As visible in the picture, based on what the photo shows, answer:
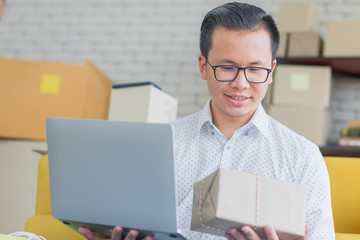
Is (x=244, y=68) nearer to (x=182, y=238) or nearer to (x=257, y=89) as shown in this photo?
(x=257, y=89)

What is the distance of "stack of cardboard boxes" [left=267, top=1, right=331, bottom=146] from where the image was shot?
9.98 ft

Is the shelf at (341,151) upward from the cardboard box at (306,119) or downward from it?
downward

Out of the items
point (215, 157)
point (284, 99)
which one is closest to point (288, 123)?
point (284, 99)

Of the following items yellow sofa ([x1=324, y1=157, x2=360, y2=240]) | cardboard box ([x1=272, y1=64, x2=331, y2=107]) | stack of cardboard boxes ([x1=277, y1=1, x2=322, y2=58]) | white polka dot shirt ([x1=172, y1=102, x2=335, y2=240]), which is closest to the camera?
white polka dot shirt ([x1=172, y1=102, x2=335, y2=240])

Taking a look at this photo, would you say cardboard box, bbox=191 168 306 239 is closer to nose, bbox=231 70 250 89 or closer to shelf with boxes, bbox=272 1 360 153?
nose, bbox=231 70 250 89

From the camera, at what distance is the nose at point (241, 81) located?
139cm

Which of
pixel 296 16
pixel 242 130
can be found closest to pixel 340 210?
pixel 242 130

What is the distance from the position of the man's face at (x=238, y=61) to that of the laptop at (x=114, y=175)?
39 cm

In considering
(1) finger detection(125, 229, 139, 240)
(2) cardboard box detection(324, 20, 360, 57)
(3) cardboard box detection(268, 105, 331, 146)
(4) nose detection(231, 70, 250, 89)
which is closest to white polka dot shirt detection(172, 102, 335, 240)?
(4) nose detection(231, 70, 250, 89)

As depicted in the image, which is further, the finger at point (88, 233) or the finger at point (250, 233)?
the finger at point (88, 233)

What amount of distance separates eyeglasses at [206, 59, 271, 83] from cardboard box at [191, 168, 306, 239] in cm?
37

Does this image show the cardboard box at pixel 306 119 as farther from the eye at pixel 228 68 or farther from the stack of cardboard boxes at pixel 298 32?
the eye at pixel 228 68

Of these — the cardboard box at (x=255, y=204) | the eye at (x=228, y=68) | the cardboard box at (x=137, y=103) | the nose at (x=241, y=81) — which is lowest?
the cardboard box at (x=255, y=204)

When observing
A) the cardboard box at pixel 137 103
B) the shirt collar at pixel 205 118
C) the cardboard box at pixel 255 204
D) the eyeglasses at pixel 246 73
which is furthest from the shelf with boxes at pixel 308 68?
the cardboard box at pixel 255 204
